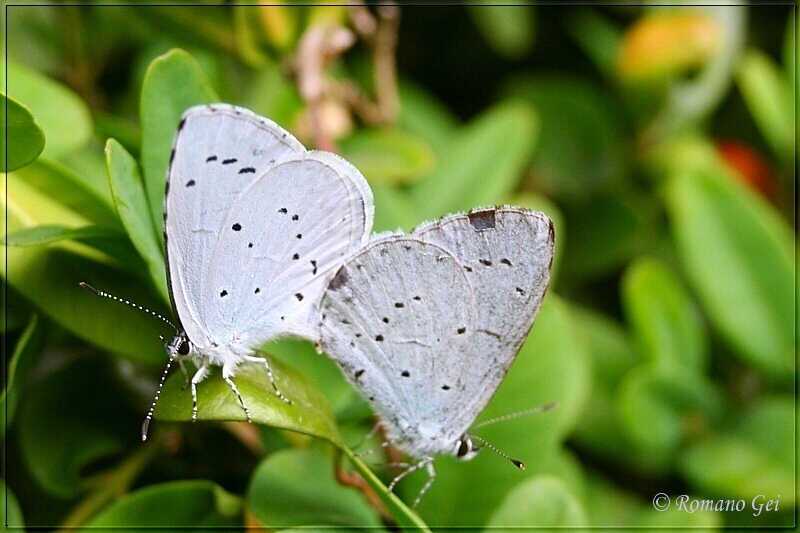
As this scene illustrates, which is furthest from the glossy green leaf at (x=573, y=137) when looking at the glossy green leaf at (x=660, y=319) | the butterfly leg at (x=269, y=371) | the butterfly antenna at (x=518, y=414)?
the butterfly leg at (x=269, y=371)

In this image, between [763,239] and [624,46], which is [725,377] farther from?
[624,46]

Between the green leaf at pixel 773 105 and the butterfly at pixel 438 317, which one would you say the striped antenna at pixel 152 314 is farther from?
the green leaf at pixel 773 105

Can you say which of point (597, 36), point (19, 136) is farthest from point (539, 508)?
point (597, 36)

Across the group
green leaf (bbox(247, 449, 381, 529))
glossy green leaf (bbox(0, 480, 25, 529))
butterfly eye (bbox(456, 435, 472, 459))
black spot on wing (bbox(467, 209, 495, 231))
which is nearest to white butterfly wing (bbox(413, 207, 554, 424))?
black spot on wing (bbox(467, 209, 495, 231))

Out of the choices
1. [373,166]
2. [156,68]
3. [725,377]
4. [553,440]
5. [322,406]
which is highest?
[156,68]

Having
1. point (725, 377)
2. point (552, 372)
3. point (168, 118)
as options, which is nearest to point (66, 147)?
point (168, 118)

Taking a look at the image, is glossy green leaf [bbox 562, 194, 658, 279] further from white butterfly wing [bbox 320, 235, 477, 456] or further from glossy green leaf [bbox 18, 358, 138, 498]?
glossy green leaf [bbox 18, 358, 138, 498]

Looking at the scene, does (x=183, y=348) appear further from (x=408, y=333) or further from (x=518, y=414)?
(x=518, y=414)
